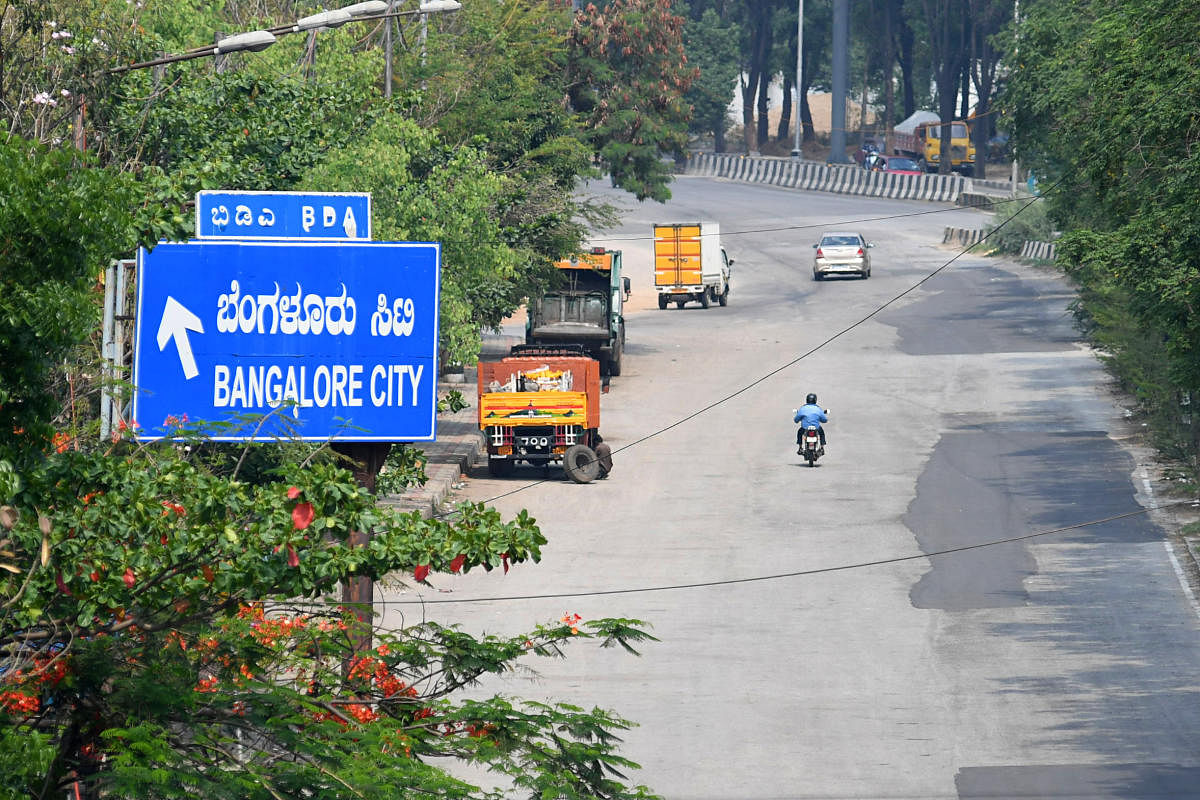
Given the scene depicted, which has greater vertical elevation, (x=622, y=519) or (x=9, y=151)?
(x=9, y=151)

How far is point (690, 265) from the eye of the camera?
53.2 m

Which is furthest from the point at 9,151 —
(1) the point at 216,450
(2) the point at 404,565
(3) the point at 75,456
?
(1) the point at 216,450

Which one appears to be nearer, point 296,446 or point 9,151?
point 9,151

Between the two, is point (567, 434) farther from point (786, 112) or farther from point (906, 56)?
point (786, 112)

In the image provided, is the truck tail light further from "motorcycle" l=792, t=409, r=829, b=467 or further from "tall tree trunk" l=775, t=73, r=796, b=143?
"tall tree trunk" l=775, t=73, r=796, b=143

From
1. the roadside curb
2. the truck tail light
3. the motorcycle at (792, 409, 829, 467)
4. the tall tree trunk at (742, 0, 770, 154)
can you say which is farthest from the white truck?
the tall tree trunk at (742, 0, 770, 154)

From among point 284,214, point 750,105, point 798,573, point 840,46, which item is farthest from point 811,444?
point 750,105

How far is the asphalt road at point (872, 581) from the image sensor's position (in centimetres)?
1577

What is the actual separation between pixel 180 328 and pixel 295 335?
0.73 meters

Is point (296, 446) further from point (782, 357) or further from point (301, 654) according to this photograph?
point (782, 357)

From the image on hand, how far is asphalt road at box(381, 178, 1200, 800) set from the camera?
15.8 m

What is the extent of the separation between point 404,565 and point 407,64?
2679 centimetres

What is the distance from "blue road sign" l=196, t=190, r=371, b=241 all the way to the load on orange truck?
16.7m

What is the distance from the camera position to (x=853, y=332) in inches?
1879
